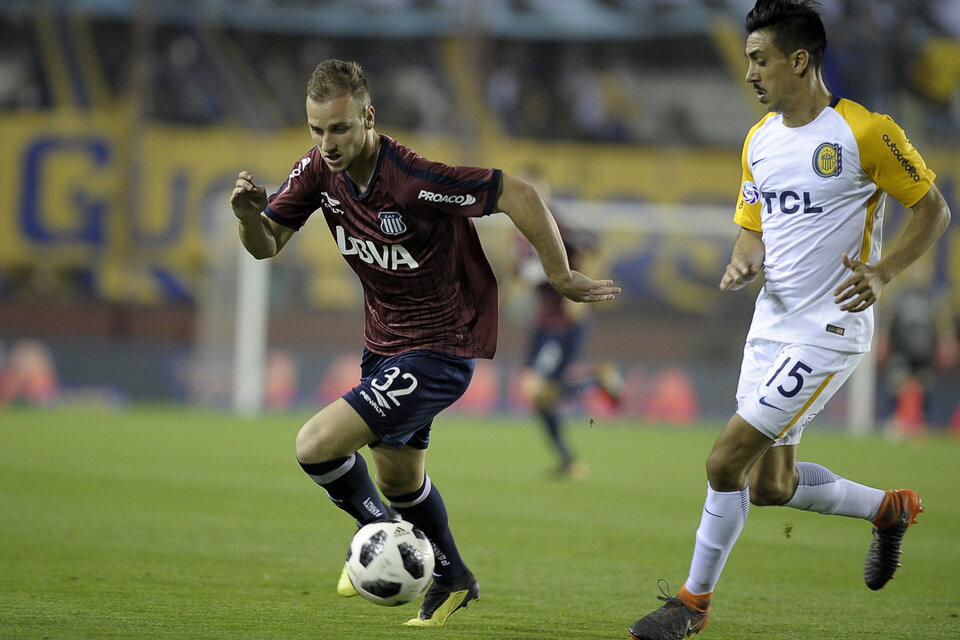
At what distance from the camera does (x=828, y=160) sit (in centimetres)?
454

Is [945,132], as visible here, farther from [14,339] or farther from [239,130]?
[14,339]

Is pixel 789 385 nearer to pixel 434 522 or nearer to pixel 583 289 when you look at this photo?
pixel 583 289

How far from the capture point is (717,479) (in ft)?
14.9

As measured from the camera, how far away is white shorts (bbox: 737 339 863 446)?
4477mm

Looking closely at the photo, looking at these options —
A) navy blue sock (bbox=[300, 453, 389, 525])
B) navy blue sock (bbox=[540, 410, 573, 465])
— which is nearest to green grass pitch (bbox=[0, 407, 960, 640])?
navy blue sock (bbox=[540, 410, 573, 465])

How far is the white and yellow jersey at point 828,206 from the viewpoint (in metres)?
4.48

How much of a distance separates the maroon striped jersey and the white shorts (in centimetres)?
101

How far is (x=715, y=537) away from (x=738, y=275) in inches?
37.8

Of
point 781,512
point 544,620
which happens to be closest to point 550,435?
point 781,512

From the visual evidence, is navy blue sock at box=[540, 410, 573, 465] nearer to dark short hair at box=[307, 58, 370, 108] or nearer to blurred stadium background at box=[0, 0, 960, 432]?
dark short hair at box=[307, 58, 370, 108]

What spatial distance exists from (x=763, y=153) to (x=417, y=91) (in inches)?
755

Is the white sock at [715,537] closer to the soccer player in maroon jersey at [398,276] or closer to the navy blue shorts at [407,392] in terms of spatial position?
the soccer player in maroon jersey at [398,276]

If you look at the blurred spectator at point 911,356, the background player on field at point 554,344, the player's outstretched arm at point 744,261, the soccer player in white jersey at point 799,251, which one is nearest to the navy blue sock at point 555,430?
the background player on field at point 554,344

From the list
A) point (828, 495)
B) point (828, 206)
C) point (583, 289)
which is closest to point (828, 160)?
point (828, 206)
